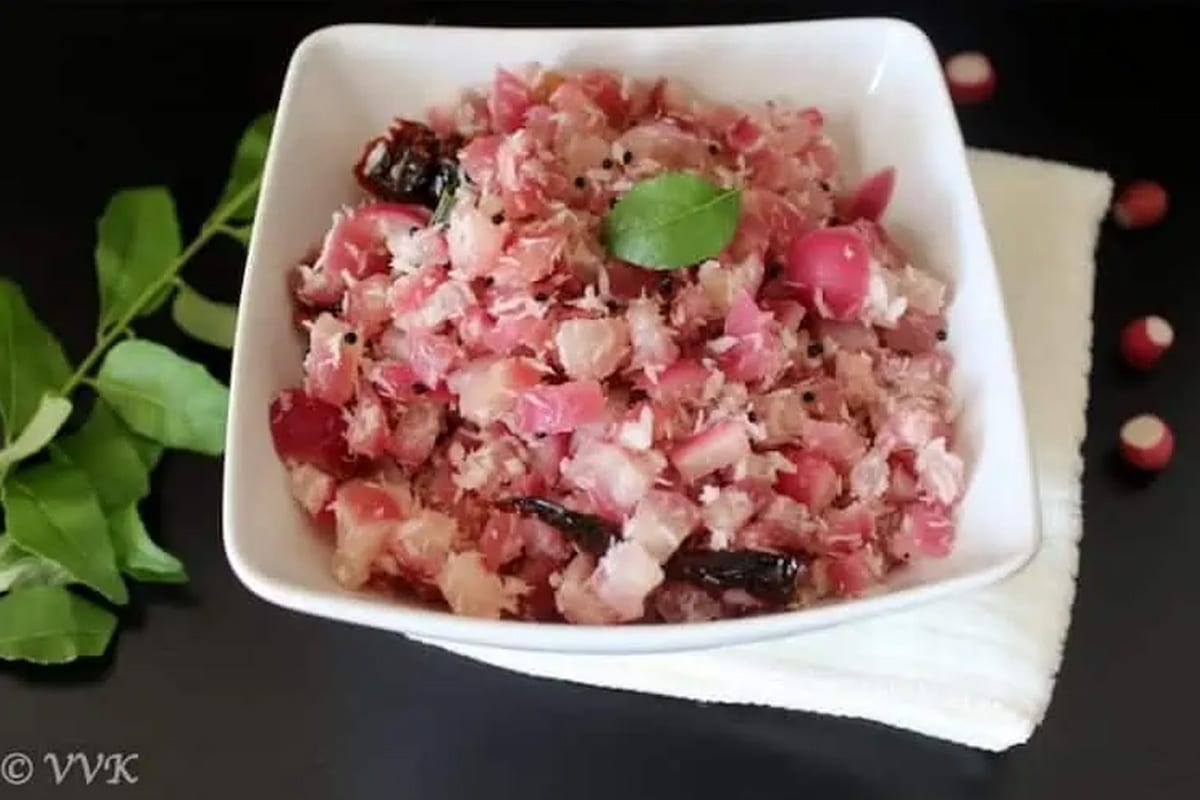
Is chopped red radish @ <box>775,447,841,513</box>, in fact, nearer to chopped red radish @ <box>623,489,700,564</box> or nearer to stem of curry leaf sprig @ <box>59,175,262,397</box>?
chopped red radish @ <box>623,489,700,564</box>

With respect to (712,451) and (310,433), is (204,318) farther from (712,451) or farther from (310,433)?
(712,451)

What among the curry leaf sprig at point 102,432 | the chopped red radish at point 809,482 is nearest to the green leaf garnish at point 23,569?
the curry leaf sprig at point 102,432

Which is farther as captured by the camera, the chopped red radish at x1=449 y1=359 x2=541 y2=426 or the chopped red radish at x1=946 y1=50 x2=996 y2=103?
the chopped red radish at x1=946 y1=50 x2=996 y2=103

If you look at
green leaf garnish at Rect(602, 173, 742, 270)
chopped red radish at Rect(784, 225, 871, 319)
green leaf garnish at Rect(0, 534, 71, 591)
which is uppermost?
green leaf garnish at Rect(602, 173, 742, 270)

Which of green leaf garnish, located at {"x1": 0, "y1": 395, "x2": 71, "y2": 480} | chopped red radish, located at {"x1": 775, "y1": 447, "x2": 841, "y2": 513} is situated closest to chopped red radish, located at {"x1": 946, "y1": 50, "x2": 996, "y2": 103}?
chopped red radish, located at {"x1": 775, "y1": 447, "x2": 841, "y2": 513}

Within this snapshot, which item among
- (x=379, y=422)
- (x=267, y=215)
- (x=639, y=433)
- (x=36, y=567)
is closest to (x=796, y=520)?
(x=639, y=433)

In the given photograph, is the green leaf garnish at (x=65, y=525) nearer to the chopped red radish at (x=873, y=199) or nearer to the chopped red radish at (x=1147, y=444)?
the chopped red radish at (x=873, y=199)

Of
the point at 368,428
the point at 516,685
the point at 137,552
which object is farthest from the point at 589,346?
the point at 137,552
